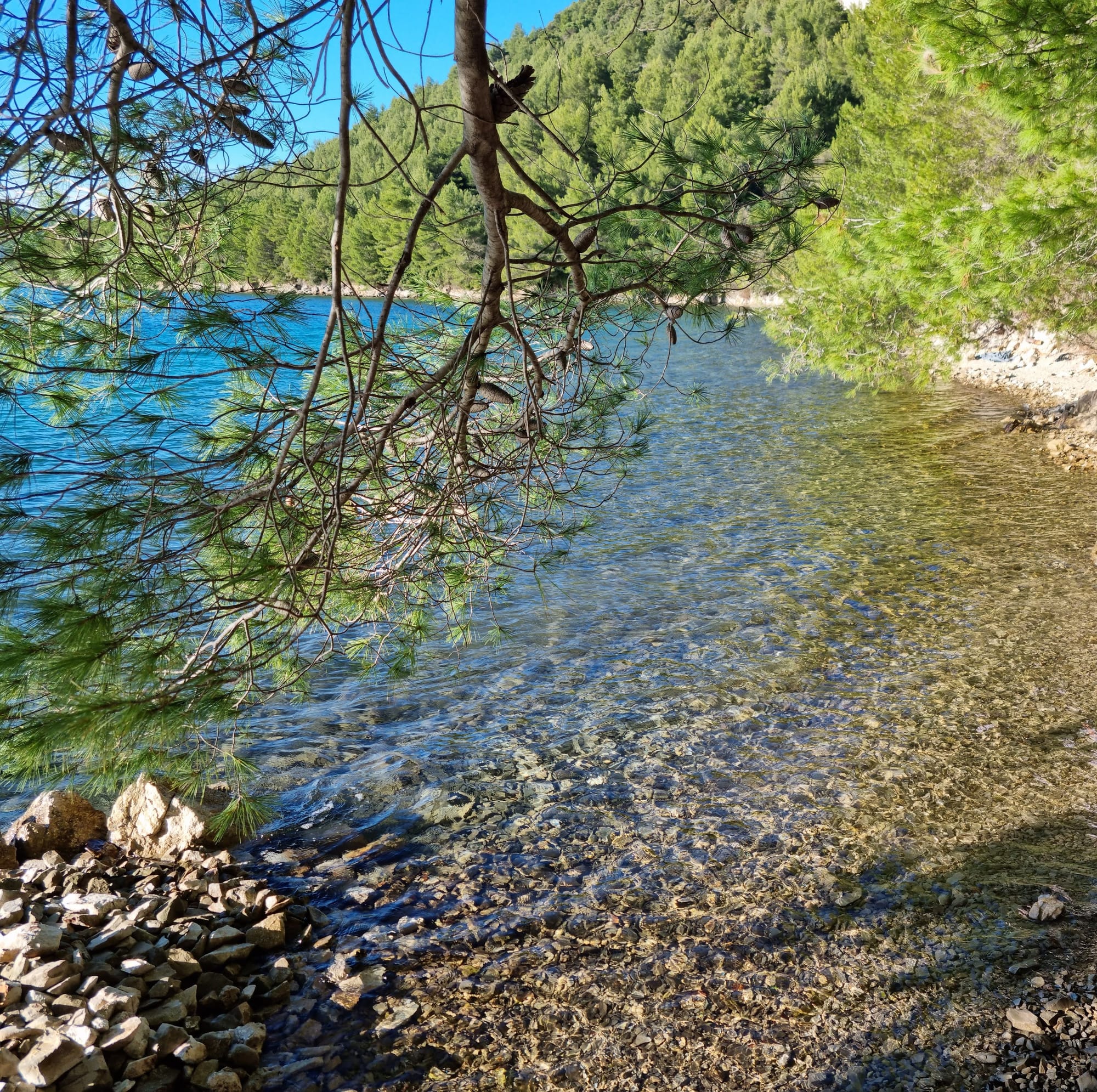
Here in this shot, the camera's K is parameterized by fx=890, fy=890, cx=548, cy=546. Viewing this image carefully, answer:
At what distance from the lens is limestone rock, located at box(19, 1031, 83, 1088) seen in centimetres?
273

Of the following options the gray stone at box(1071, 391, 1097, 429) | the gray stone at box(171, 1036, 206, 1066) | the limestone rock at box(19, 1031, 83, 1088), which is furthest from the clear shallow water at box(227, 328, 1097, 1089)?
the gray stone at box(1071, 391, 1097, 429)

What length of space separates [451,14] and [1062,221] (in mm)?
6196

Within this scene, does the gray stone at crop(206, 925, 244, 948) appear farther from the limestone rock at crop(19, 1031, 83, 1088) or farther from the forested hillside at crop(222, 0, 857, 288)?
the forested hillside at crop(222, 0, 857, 288)

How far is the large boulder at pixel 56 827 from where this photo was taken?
469cm

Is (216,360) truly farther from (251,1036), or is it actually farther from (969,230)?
(969,230)

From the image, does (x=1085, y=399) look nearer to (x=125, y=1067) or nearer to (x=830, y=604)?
(x=830, y=604)

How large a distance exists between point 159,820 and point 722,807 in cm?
301

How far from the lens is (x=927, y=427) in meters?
15.2

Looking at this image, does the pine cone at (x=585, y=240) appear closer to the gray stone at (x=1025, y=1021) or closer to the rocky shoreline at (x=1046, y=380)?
the gray stone at (x=1025, y=1021)

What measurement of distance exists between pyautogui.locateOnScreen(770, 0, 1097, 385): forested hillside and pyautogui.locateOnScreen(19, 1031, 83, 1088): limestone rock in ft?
14.2

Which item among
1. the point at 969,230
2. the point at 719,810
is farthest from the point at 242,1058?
the point at 969,230

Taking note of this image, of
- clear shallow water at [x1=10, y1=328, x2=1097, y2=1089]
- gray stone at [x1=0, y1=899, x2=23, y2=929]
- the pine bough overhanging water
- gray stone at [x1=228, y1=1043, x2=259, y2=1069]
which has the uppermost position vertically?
the pine bough overhanging water

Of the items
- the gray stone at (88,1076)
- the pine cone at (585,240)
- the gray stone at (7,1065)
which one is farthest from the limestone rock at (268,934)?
the pine cone at (585,240)

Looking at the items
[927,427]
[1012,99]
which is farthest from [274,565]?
[927,427]
